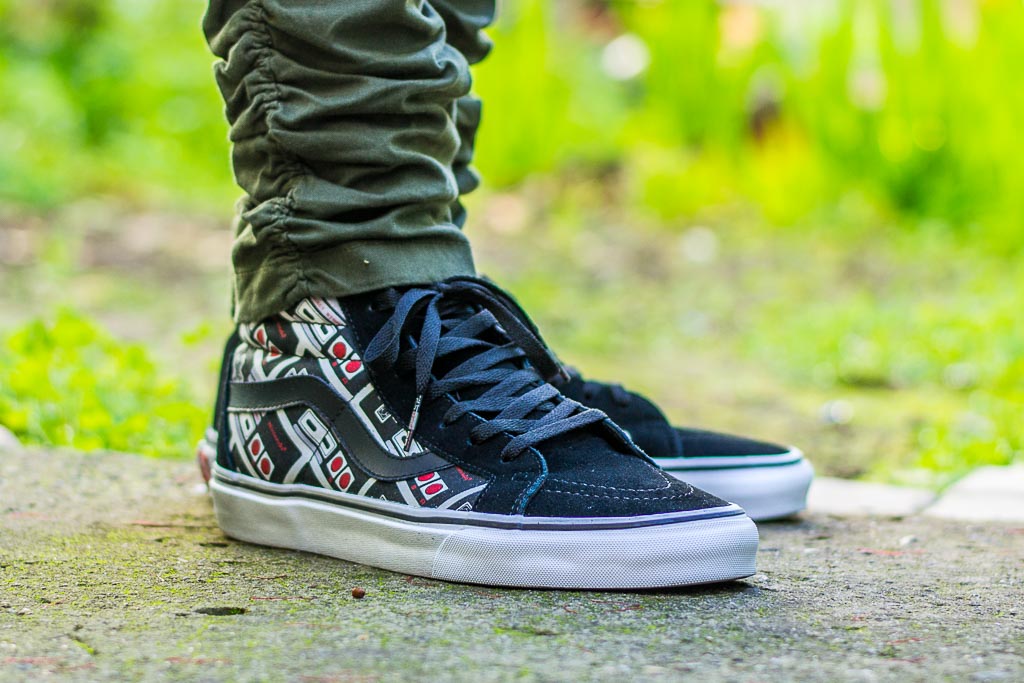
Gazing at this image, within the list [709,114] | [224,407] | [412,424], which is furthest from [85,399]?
[709,114]

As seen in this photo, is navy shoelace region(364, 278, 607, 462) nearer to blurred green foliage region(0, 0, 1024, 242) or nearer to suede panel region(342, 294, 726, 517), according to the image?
suede panel region(342, 294, 726, 517)

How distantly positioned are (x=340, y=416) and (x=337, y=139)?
0.29 m

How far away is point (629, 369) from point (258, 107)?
2.15m

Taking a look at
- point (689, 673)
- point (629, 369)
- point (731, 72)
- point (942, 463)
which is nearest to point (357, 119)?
point (689, 673)

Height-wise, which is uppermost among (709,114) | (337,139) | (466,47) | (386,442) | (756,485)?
(709,114)

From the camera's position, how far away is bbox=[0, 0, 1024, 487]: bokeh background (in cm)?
250

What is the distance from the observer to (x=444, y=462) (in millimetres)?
1115

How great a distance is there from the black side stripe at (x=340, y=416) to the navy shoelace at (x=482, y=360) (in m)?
0.03

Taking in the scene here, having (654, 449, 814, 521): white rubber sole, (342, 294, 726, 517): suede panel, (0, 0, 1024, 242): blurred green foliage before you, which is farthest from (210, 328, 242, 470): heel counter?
(0, 0, 1024, 242): blurred green foliage

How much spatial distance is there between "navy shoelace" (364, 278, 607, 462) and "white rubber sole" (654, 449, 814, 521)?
32cm

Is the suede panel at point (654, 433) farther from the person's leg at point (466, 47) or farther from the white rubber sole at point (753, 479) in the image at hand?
the person's leg at point (466, 47)

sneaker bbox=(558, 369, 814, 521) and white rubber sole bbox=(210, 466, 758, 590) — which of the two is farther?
sneaker bbox=(558, 369, 814, 521)

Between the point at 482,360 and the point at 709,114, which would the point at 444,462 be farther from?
the point at 709,114

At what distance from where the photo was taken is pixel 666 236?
16.6 feet
